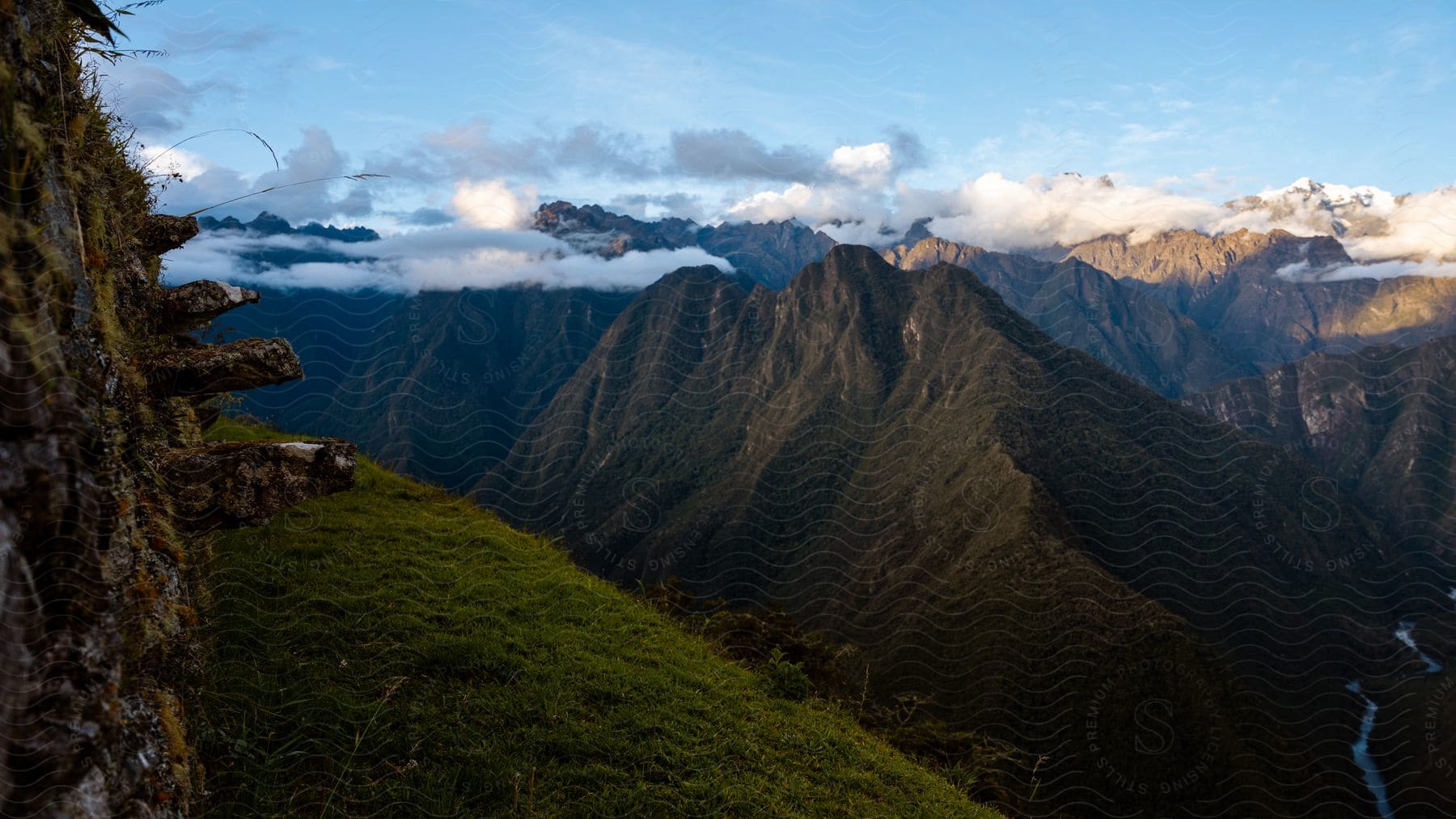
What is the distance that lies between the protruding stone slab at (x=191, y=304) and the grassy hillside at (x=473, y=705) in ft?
9.76

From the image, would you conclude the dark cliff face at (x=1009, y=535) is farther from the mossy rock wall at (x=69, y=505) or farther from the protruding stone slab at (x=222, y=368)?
the mossy rock wall at (x=69, y=505)

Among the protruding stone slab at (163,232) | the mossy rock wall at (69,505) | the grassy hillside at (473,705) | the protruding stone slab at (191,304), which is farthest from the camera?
the protruding stone slab at (163,232)

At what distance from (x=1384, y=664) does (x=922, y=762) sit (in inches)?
7369

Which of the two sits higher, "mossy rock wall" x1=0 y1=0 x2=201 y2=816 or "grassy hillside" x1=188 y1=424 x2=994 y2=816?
"mossy rock wall" x1=0 y1=0 x2=201 y2=816

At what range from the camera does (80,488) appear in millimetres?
4258

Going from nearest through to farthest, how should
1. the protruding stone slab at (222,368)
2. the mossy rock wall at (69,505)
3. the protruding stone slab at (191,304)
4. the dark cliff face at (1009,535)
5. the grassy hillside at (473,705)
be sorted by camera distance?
the mossy rock wall at (69,505) < the grassy hillside at (473,705) < the protruding stone slab at (222,368) < the protruding stone slab at (191,304) < the dark cliff face at (1009,535)

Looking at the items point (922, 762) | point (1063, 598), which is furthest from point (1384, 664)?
point (922, 762)

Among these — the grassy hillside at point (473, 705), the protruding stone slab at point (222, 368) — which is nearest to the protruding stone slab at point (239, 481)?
the protruding stone slab at point (222, 368)

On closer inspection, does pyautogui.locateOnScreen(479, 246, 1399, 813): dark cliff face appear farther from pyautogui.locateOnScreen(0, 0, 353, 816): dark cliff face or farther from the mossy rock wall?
the mossy rock wall

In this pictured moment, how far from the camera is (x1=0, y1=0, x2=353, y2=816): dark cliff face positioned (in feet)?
12.4

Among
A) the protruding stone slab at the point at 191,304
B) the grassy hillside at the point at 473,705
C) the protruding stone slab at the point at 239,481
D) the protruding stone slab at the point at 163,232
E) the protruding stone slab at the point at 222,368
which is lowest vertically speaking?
the grassy hillside at the point at 473,705

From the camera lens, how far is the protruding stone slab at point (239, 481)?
242 inches

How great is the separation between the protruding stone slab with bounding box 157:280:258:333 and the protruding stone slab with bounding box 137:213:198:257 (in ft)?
2.16

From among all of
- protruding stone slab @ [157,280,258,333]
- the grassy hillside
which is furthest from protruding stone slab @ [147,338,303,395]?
the grassy hillside
